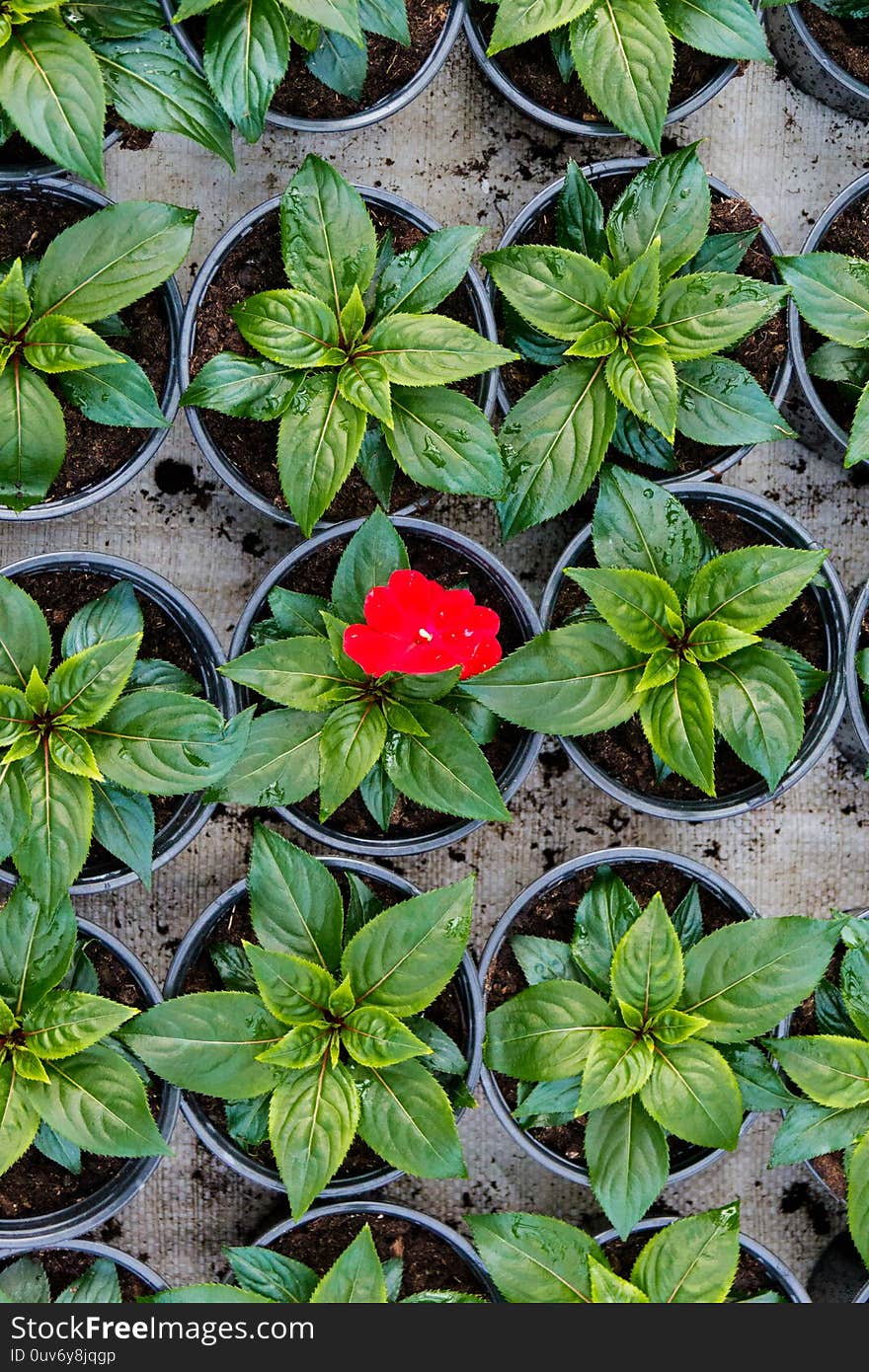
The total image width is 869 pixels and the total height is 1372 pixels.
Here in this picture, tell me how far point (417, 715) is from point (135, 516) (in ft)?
3.49

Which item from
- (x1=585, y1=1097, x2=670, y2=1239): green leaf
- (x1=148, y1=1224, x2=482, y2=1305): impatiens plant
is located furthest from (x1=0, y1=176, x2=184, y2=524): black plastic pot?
(x1=585, y1=1097, x2=670, y2=1239): green leaf

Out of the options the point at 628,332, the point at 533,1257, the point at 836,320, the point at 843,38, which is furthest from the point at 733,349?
the point at 533,1257

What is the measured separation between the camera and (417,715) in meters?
2.69

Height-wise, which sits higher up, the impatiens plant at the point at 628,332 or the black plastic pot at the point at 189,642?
the impatiens plant at the point at 628,332

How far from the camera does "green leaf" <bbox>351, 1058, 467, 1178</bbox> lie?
8.43 ft

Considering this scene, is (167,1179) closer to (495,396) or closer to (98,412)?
(98,412)

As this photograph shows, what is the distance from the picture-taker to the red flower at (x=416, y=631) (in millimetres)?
2324

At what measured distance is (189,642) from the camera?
296cm

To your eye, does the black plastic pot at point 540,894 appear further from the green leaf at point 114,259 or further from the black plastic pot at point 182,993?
the green leaf at point 114,259

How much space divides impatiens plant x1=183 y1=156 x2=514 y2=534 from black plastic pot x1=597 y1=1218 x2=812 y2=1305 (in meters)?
1.98

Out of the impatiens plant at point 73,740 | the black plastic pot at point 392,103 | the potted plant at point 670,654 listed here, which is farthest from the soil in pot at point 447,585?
the black plastic pot at point 392,103

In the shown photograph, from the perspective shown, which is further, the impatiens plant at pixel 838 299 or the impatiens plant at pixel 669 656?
the impatiens plant at pixel 838 299

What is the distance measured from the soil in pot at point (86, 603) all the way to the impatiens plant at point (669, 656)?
84 centimetres

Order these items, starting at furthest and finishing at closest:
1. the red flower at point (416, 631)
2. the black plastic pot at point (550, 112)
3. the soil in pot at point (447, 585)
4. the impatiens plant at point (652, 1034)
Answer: the soil in pot at point (447, 585) < the black plastic pot at point (550, 112) < the impatiens plant at point (652, 1034) < the red flower at point (416, 631)
